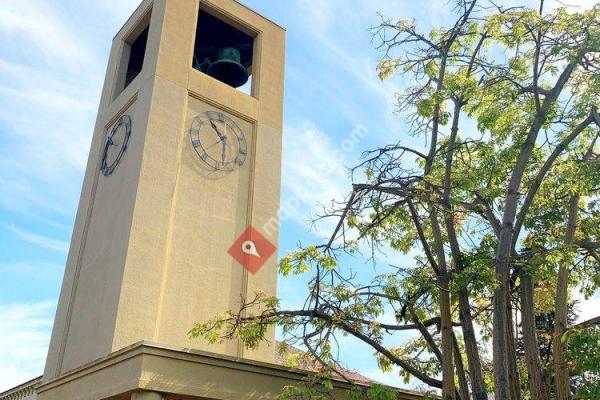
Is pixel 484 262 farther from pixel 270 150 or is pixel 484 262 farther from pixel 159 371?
pixel 270 150

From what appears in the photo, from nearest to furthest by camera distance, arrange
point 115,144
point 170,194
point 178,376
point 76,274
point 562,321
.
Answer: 1. point 178,376
2. point 562,321
3. point 170,194
4. point 76,274
5. point 115,144

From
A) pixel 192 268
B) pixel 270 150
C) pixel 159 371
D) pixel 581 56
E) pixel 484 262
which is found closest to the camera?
pixel 159 371

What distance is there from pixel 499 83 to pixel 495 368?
4699mm

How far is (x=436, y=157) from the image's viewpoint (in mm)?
10883

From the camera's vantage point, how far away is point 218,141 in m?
13.9

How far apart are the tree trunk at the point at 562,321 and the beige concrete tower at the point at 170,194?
5.89m

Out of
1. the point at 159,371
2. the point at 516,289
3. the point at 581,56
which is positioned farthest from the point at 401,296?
the point at 581,56

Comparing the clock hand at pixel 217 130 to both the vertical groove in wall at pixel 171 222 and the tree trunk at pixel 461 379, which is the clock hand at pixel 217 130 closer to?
the vertical groove in wall at pixel 171 222

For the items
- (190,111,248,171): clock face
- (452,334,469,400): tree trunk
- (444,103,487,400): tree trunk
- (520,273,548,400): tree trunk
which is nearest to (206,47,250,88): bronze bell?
(190,111,248,171): clock face

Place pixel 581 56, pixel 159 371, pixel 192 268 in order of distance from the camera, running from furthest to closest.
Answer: pixel 192 268 < pixel 581 56 < pixel 159 371

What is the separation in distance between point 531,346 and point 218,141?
8.21 meters

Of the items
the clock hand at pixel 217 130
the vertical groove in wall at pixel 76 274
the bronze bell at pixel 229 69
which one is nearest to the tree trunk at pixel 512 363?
the clock hand at pixel 217 130

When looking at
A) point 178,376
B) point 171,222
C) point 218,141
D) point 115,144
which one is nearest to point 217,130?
point 218,141

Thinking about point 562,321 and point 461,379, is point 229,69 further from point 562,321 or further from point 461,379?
point 562,321
